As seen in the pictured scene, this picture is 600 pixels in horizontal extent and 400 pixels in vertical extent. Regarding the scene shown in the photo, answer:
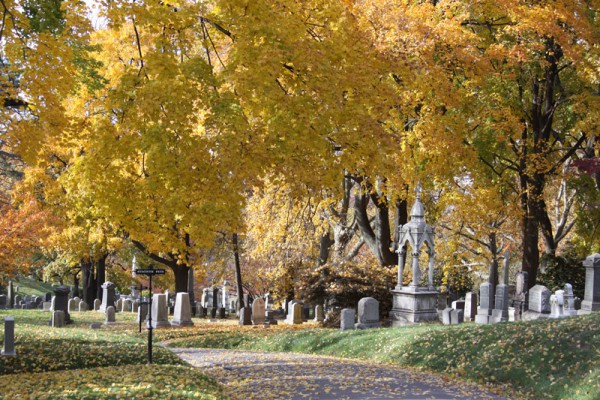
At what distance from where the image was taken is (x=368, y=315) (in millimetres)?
19344

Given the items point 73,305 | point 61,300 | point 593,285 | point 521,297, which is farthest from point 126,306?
point 593,285

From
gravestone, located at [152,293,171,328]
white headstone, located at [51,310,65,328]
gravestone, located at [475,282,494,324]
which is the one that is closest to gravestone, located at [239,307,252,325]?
gravestone, located at [152,293,171,328]

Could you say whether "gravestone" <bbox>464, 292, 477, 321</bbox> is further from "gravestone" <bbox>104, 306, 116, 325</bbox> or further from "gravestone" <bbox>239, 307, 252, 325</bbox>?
"gravestone" <bbox>104, 306, 116, 325</bbox>

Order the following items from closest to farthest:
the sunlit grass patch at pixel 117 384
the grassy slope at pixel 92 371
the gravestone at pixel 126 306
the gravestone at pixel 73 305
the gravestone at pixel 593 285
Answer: the sunlit grass patch at pixel 117 384 < the grassy slope at pixel 92 371 < the gravestone at pixel 593 285 < the gravestone at pixel 73 305 < the gravestone at pixel 126 306

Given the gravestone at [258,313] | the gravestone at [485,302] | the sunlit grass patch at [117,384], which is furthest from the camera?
the gravestone at [258,313]

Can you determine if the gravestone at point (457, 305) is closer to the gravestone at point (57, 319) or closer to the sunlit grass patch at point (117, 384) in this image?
the gravestone at point (57, 319)

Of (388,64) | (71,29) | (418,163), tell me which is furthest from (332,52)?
(418,163)

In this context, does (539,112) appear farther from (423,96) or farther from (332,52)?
(332,52)

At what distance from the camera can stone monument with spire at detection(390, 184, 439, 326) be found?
2080 centimetres

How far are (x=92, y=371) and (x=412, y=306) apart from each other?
40.3 feet

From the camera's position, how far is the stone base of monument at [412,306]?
20734 millimetres

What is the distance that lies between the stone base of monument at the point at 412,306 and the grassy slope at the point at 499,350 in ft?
11.6

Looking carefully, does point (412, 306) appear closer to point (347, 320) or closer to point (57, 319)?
point (347, 320)

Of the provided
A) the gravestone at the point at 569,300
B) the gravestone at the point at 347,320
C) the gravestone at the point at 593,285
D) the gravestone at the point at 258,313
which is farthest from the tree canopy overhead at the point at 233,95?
the gravestone at the point at 258,313
